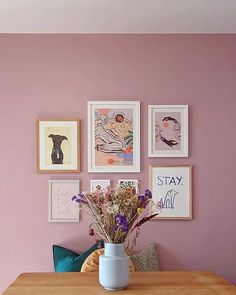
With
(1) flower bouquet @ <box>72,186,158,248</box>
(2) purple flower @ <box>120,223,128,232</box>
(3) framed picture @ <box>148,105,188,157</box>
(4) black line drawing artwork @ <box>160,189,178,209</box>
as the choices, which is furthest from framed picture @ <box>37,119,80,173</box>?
(2) purple flower @ <box>120,223,128,232</box>

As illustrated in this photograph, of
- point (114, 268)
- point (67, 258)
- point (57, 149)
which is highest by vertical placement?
point (57, 149)

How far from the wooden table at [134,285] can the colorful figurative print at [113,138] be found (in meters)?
0.97

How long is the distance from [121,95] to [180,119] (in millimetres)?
475

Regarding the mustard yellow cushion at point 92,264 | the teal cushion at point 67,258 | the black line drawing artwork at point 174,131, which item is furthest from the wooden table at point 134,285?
the black line drawing artwork at point 174,131

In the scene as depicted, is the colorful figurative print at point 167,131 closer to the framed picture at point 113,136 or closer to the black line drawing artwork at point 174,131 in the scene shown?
the black line drawing artwork at point 174,131

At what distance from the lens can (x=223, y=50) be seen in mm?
3275

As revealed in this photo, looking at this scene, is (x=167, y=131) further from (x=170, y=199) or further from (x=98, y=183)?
(x=98, y=183)

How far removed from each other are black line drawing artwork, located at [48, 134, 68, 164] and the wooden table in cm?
99

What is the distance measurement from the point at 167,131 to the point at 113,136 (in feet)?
1.32

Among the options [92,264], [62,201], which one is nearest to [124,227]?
[92,264]

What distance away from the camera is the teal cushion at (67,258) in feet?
A: 9.77

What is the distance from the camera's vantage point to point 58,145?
3.23 meters

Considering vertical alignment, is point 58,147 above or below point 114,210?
above

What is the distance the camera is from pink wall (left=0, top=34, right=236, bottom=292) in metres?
3.21
